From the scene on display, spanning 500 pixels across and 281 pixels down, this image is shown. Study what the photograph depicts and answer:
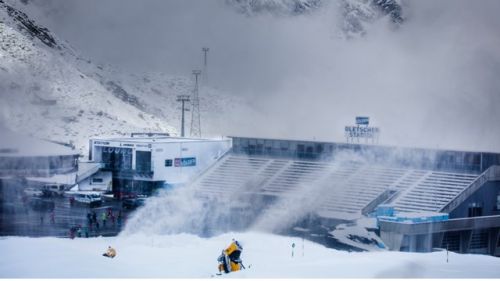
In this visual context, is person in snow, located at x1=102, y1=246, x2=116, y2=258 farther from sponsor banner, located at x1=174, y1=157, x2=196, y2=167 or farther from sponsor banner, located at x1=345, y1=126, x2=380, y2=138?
sponsor banner, located at x1=174, y1=157, x2=196, y2=167

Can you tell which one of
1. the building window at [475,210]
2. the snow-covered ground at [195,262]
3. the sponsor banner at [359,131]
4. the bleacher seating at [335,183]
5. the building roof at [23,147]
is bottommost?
the snow-covered ground at [195,262]

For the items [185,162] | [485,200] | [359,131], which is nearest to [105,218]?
[185,162]

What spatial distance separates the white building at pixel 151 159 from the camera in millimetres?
30625

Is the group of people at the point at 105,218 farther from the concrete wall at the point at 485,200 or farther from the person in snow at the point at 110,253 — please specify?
the concrete wall at the point at 485,200

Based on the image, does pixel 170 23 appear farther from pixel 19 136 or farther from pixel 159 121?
pixel 19 136

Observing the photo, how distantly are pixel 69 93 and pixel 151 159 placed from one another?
13285 mm

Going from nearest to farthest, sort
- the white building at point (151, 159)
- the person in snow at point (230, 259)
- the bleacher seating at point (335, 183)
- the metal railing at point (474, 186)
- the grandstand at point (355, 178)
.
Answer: the person in snow at point (230, 259) → the metal railing at point (474, 186) → the grandstand at point (355, 178) → the bleacher seating at point (335, 183) → the white building at point (151, 159)

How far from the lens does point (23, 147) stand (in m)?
26.7

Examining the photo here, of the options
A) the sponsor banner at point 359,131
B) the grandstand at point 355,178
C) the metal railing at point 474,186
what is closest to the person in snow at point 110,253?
the grandstand at point 355,178

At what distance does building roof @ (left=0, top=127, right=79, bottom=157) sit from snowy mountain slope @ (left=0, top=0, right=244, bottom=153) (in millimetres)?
1251

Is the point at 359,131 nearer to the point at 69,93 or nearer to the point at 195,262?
the point at 195,262

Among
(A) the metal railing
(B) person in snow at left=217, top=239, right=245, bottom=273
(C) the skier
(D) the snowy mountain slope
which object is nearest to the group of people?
(C) the skier

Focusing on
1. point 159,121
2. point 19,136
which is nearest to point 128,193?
point 19,136

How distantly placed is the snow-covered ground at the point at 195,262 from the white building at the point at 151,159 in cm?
1319
